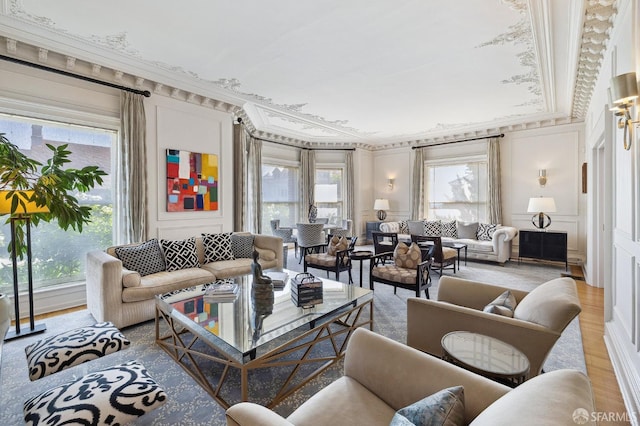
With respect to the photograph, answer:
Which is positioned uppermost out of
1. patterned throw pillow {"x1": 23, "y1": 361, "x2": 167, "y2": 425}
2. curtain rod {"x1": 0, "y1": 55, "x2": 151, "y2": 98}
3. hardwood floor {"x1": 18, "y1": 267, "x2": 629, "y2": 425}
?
curtain rod {"x1": 0, "y1": 55, "x2": 151, "y2": 98}

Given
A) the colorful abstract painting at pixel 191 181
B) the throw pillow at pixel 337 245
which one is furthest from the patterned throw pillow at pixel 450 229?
the colorful abstract painting at pixel 191 181

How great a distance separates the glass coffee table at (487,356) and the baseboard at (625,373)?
2.81ft

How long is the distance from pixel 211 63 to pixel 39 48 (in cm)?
173

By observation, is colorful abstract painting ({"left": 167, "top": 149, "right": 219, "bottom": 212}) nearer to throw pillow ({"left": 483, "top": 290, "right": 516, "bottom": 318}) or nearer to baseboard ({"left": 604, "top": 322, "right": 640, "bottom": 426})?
throw pillow ({"left": 483, "top": 290, "right": 516, "bottom": 318})

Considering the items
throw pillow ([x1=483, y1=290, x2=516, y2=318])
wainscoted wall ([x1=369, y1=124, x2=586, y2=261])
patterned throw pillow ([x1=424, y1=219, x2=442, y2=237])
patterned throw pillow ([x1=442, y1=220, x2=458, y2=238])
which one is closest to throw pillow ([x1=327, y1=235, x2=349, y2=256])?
throw pillow ([x1=483, y1=290, x2=516, y2=318])

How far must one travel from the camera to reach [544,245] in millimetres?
5566

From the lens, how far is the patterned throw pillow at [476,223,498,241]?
628 cm

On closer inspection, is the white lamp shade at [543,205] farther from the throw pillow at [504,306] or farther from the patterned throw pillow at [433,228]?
the throw pillow at [504,306]

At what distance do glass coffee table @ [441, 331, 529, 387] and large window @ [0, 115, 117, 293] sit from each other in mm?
4247

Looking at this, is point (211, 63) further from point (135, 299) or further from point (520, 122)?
point (520, 122)

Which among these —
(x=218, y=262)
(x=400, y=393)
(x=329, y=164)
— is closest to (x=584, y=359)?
(x=400, y=393)

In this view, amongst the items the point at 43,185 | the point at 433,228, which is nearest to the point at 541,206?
the point at 433,228

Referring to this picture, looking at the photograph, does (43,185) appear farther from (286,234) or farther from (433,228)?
(433,228)

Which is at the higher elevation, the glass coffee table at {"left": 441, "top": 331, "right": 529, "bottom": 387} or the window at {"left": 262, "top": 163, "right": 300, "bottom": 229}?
the window at {"left": 262, "top": 163, "right": 300, "bottom": 229}
